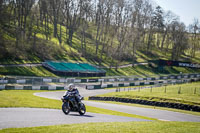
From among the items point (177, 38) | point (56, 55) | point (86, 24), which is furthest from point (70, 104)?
point (177, 38)

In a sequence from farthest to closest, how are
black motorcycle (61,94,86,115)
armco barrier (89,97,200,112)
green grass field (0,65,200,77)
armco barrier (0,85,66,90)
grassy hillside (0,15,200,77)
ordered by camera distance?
grassy hillside (0,15,200,77) → green grass field (0,65,200,77) → armco barrier (0,85,66,90) → armco barrier (89,97,200,112) → black motorcycle (61,94,86,115)

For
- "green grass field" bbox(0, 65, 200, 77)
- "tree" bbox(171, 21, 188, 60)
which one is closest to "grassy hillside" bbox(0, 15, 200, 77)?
"green grass field" bbox(0, 65, 200, 77)

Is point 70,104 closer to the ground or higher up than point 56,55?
closer to the ground

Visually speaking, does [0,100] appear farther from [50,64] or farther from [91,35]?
[91,35]

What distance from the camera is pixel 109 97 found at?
130 ft

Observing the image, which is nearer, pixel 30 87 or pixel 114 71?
pixel 30 87

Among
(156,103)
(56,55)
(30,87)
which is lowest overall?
(156,103)

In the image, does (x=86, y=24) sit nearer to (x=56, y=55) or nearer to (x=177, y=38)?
(x=56, y=55)

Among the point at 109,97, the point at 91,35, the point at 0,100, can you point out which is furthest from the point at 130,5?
the point at 0,100

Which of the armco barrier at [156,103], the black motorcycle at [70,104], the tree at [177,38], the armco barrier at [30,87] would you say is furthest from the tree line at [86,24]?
the black motorcycle at [70,104]

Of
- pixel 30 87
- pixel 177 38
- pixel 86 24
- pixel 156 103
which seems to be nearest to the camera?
pixel 156 103

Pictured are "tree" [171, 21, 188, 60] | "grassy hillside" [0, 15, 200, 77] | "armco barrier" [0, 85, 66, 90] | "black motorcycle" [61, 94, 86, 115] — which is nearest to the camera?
"black motorcycle" [61, 94, 86, 115]

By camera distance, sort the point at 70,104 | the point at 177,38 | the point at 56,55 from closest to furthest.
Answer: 1. the point at 70,104
2. the point at 56,55
3. the point at 177,38

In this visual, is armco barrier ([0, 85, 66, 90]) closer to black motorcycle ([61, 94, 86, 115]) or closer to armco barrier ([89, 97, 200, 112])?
armco barrier ([89, 97, 200, 112])
